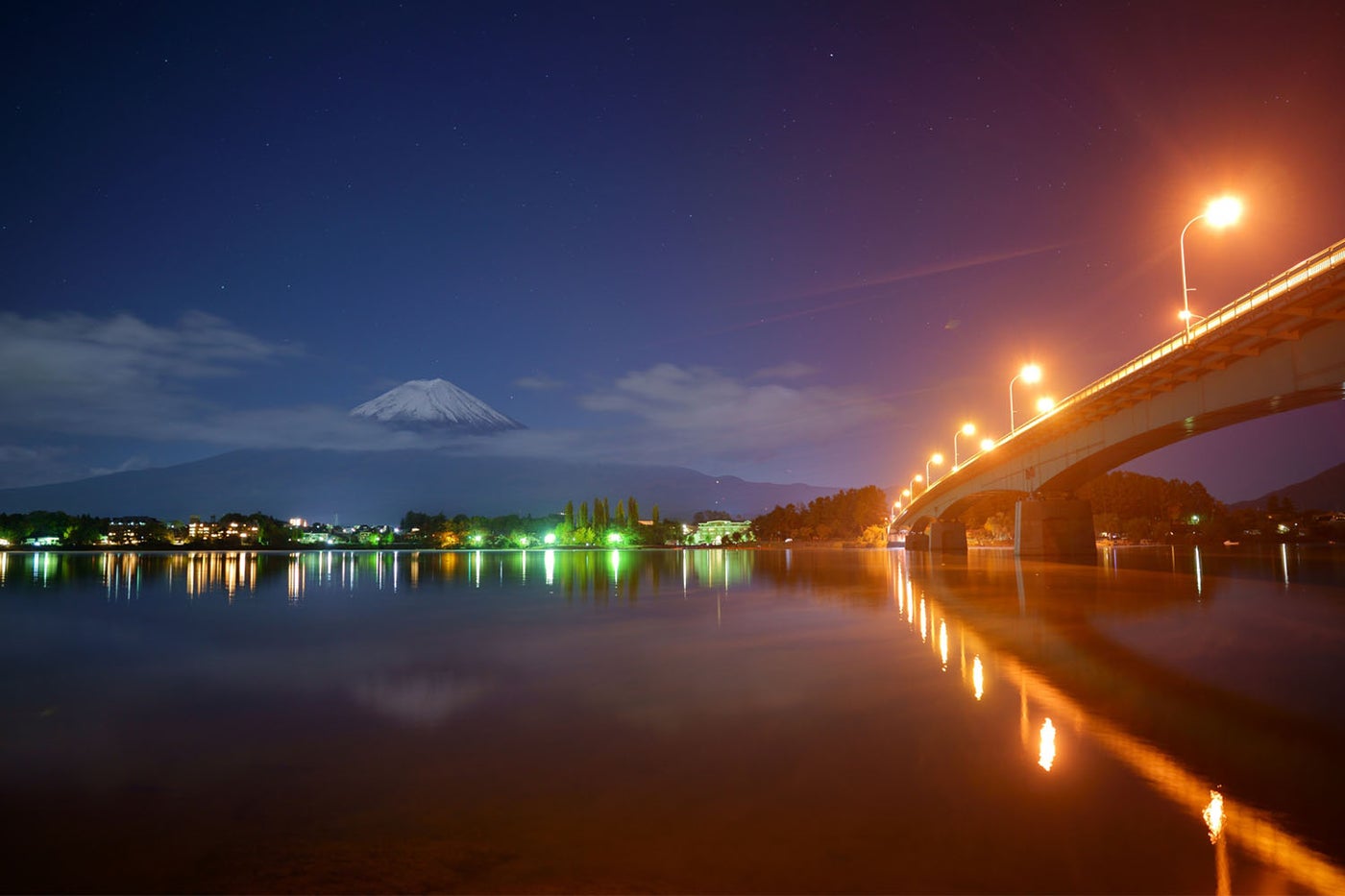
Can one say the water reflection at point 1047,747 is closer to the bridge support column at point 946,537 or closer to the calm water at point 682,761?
the calm water at point 682,761

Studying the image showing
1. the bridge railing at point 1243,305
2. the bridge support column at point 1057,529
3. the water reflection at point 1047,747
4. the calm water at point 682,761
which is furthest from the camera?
the bridge support column at point 1057,529

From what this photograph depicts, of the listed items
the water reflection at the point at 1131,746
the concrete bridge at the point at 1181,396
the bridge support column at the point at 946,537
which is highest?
the concrete bridge at the point at 1181,396

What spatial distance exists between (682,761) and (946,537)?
363 feet

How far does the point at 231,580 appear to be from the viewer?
4800 cm

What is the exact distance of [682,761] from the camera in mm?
8758

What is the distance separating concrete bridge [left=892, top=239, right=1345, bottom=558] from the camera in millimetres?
29172

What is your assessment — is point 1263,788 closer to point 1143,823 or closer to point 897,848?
point 1143,823

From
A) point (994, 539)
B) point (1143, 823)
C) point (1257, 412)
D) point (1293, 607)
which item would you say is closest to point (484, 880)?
point (1143, 823)

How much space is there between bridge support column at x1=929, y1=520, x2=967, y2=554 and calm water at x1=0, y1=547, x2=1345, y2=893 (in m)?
93.7

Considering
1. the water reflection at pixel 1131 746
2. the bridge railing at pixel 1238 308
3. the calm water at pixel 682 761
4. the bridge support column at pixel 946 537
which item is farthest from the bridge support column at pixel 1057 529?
the calm water at pixel 682 761

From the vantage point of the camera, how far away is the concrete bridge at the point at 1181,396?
29172 mm

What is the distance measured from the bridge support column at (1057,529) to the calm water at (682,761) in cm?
5371

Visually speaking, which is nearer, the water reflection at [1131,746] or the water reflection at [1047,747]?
the water reflection at [1131,746]

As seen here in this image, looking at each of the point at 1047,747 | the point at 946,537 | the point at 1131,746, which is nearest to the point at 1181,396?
the point at 1131,746
